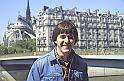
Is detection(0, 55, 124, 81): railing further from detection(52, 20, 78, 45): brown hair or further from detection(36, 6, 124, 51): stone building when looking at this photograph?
detection(52, 20, 78, 45): brown hair

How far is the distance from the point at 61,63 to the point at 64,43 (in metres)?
0.16

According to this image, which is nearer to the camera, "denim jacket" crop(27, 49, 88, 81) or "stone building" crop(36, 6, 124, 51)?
"denim jacket" crop(27, 49, 88, 81)

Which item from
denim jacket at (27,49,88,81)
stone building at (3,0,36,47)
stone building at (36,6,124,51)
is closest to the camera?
denim jacket at (27,49,88,81)

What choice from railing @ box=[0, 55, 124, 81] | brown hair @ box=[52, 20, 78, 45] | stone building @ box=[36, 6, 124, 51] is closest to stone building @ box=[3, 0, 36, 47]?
stone building @ box=[36, 6, 124, 51]

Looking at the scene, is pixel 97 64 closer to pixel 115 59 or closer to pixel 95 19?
pixel 115 59

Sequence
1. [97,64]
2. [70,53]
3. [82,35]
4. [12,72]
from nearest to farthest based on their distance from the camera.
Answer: [70,53] < [97,64] < [12,72] < [82,35]

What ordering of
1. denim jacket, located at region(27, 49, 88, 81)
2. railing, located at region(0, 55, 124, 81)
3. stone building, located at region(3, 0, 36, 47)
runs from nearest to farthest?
denim jacket, located at region(27, 49, 88, 81) < railing, located at region(0, 55, 124, 81) < stone building, located at region(3, 0, 36, 47)

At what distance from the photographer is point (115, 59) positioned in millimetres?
26547

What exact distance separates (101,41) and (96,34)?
196cm

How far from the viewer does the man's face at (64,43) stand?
2.60 metres

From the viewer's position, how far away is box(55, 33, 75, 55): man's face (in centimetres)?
260

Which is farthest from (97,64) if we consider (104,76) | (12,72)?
(12,72)

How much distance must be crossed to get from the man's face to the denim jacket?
3.2 inches

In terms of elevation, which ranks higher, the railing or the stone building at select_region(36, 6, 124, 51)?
the stone building at select_region(36, 6, 124, 51)
